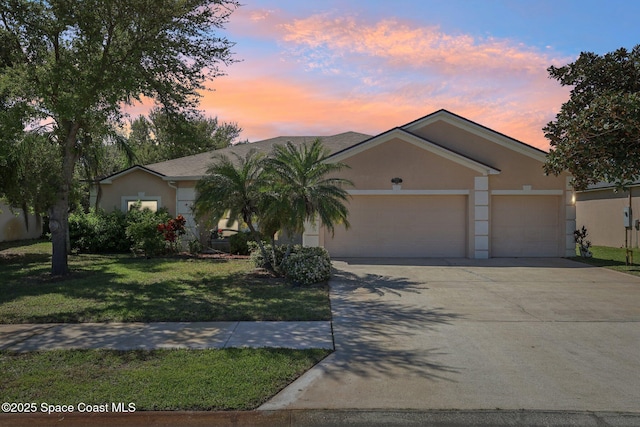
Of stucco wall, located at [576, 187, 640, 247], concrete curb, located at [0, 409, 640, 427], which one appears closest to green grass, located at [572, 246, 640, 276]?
stucco wall, located at [576, 187, 640, 247]

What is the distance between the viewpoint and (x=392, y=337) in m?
6.96

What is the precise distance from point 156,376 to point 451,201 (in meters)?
13.3

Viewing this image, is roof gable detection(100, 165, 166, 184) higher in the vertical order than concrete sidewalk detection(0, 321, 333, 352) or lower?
higher

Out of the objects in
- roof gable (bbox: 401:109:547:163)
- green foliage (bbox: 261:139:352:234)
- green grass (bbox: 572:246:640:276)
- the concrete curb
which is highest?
roof gable (bbox: 401:109:547:163)

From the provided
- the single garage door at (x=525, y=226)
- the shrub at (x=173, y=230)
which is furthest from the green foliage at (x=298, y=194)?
the single garage door at (x=525, y=226)

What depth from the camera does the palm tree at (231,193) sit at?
1159 centimetres

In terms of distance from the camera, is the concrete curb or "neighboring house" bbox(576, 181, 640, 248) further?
"neighboring house" bbox(576, 181, 640, 248)

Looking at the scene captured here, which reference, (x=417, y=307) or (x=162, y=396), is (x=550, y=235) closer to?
(x=417, y=307)

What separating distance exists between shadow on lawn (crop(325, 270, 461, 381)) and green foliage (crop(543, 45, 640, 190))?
523 cm

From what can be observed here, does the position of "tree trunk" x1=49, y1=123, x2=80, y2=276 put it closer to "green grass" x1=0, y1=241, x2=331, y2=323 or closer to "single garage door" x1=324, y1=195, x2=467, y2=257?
"green grass" x1=0, y1=241, x2=331, y2=323

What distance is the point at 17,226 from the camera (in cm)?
2478

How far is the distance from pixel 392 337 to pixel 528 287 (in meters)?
5.51

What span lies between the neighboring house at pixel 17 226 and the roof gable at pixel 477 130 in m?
19.0

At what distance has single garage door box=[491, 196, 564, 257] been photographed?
16688 millimetres
